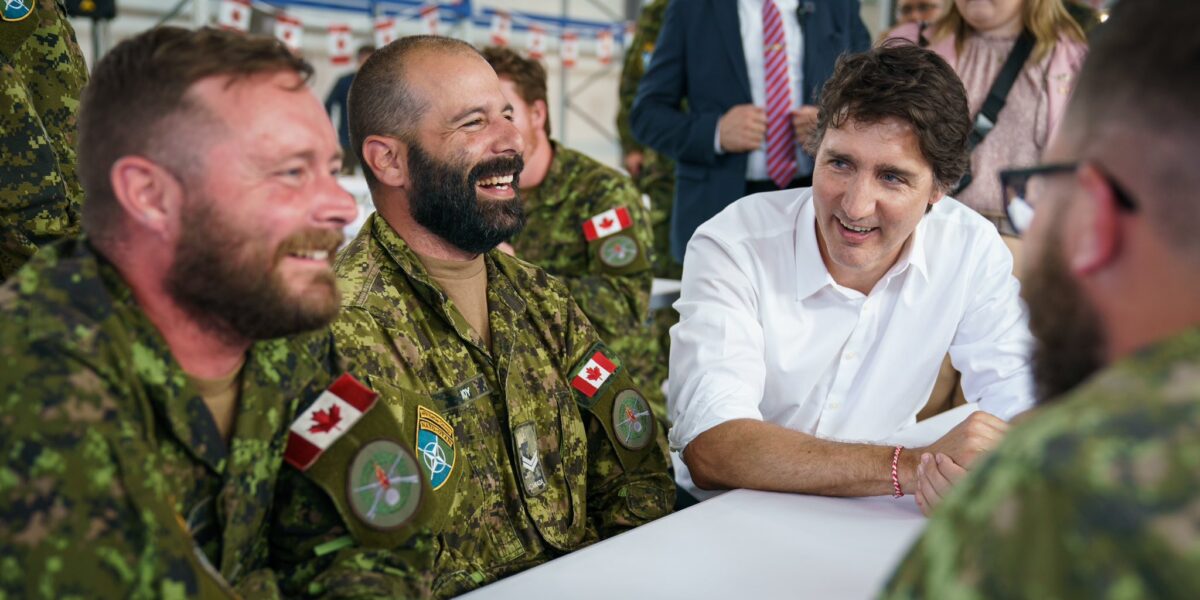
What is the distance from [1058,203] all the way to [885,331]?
4.40 feet

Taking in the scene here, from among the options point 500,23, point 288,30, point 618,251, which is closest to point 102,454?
point 618,251

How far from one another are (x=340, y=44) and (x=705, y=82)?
5026 millimetres

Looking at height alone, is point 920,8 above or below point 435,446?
above

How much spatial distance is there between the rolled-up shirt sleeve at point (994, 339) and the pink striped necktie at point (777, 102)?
980 mm

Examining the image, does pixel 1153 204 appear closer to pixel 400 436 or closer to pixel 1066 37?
pixel 400 436

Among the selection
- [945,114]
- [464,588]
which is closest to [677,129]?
[945,114]

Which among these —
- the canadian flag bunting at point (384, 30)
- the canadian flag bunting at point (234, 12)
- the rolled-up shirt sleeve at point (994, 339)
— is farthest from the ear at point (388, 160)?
the canadian flag bunting at point (384, 30)

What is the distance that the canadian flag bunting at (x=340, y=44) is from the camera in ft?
24.9

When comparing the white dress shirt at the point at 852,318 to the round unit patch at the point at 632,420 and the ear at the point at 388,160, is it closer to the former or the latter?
the round unit patch at the point at 632,420

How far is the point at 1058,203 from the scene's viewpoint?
0.86m

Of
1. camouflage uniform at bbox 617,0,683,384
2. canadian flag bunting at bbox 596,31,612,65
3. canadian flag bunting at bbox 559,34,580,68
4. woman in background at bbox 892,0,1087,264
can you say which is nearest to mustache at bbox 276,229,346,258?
woman in background at bbox 892,0,1087,264

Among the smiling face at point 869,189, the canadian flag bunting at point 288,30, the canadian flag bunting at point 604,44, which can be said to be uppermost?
the smiling face at point 869,189

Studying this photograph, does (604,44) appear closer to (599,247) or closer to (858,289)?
(599,247)

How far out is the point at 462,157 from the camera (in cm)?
203
